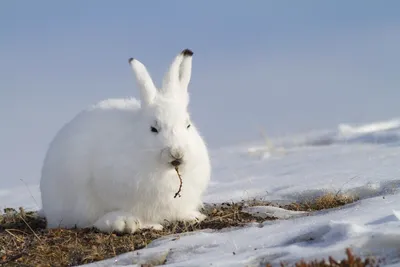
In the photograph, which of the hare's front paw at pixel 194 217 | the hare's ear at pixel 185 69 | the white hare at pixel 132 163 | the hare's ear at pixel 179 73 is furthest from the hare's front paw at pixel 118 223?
the hare's ear at pixel 185 69

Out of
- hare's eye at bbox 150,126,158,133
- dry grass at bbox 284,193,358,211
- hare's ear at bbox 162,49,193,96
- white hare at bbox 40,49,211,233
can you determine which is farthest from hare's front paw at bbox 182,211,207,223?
hare's ear at bbox 162,49,193,96

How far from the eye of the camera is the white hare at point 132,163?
555 centimetres

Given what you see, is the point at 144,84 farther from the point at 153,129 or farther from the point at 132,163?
the point at 132,163

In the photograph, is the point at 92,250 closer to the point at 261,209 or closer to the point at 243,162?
the point at 261,209

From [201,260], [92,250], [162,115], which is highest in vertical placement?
[162,115]

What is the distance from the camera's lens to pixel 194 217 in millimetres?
5922

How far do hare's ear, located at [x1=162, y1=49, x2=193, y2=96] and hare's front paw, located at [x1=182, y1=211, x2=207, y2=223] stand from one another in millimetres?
1273

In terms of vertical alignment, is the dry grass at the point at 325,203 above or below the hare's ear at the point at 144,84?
below

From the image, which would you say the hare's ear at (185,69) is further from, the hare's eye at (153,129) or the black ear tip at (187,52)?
the hare's eye at (153,129)

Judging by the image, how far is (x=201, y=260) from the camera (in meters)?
3.99

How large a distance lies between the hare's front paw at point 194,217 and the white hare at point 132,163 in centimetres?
1

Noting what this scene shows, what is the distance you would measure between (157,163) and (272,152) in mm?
7705

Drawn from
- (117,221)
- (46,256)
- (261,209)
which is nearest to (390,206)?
(261,209)

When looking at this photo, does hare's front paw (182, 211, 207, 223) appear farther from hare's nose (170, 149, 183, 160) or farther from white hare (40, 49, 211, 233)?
hare's nose (170, 149, 183, 160)
